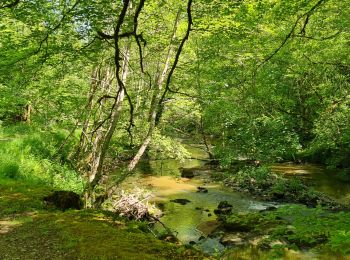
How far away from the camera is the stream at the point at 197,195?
12.1 m

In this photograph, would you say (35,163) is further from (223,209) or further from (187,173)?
(187,173)

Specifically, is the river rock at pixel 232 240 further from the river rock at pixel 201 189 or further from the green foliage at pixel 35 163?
the river rock at pixel 201 189

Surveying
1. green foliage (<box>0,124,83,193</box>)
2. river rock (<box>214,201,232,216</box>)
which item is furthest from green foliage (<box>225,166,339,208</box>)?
green foliage (<box>0,124,83,193</box>)

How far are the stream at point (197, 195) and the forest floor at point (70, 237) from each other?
3.46m

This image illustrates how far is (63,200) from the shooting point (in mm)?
8500

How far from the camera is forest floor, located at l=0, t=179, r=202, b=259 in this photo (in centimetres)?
552

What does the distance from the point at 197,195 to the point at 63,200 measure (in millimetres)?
9417

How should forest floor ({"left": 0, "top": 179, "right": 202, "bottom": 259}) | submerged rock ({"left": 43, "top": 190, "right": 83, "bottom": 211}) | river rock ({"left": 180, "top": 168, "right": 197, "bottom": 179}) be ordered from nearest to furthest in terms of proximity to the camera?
1. forest floor ({"left": 0, "top": 179, "right": 202, "bottom": 259})
2. submerged rock ({"left": 43, "top": 190, "right": 83, "bottom": 211})
3. river rock ({"left": 180, "top": 168, "right": 197, "bottom": 179})

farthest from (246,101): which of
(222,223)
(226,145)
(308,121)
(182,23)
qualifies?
(222,223)

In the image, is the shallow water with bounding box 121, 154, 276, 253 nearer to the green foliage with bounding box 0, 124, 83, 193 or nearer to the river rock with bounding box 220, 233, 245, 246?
the river rock with bounding box 220, 233, 245, 246

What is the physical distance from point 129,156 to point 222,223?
11.4 meters

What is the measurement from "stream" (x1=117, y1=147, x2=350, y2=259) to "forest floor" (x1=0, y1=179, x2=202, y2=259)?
136 inches

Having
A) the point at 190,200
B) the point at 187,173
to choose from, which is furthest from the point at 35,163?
the point at 187,173

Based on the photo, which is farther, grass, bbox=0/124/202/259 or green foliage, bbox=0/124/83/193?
green foliage, bbox=0/124/83/193
